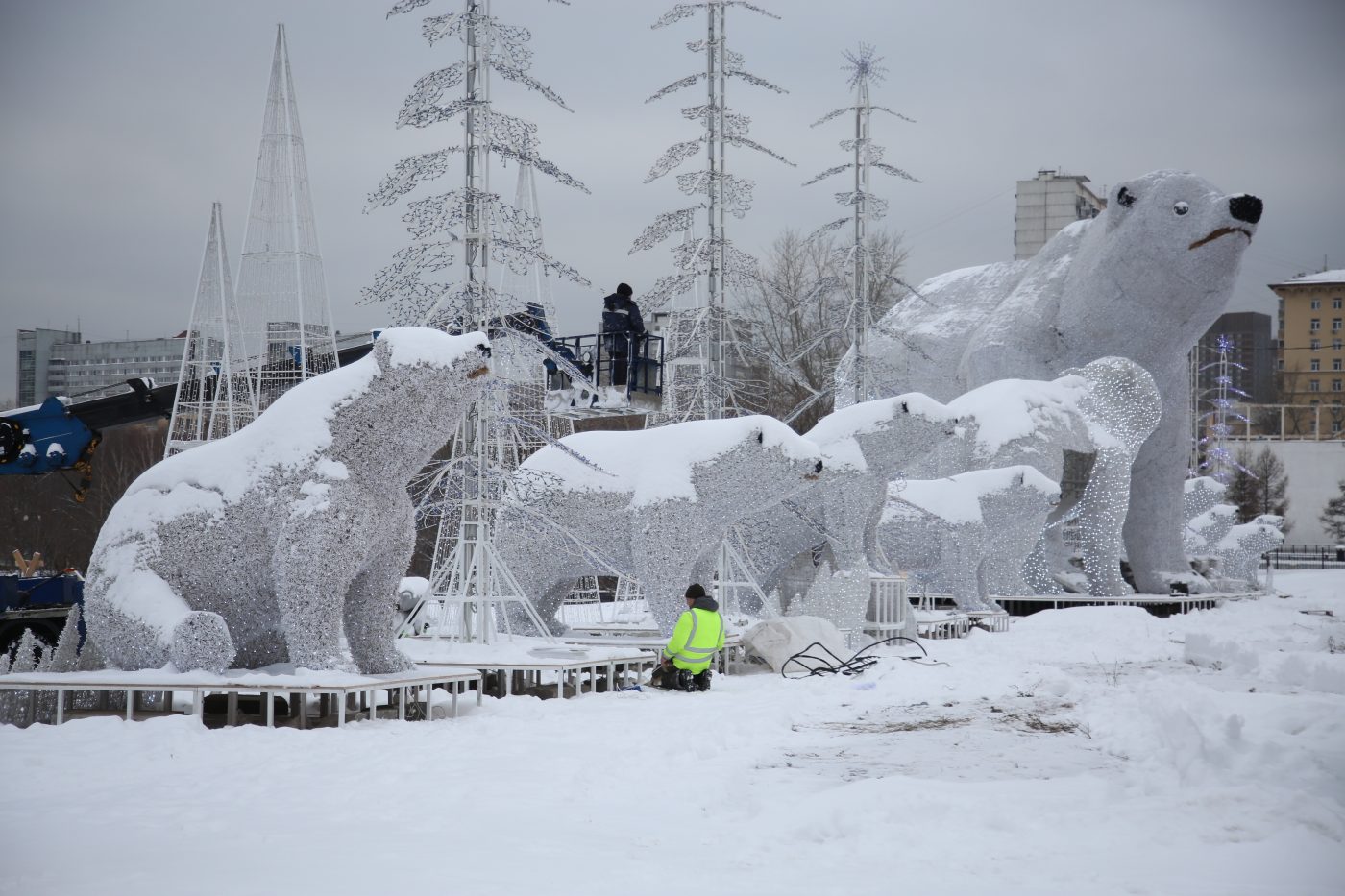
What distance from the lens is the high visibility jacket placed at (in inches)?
403

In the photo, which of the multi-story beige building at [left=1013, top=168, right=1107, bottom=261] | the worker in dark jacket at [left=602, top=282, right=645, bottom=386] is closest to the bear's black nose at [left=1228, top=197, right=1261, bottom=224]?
the worker in dark jacket at [left=602, top=282, right=645, bottom=386]

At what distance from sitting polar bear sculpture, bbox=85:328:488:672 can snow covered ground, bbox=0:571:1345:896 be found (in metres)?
0.72

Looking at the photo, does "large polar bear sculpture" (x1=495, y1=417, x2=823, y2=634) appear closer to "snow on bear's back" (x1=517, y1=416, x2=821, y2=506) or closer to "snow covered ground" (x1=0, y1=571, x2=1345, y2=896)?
"snow on bear's back" (x1=517, y1=416, x2=821, y2=506)

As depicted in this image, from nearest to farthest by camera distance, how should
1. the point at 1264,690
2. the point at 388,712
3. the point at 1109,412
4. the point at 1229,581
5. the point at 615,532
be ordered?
1. the point at 388,712
2. the point at 1264,690
3. the point at 615,532
4. the point at 1109,412
5. the point at 1229,581

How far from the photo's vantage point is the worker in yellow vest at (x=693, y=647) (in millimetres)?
10258

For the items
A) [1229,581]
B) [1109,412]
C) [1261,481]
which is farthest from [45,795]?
[1261,481]

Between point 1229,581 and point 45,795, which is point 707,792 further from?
point 1229,581

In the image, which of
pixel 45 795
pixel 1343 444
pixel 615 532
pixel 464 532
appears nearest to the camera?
pixel 45 795

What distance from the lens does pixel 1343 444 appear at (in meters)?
47.7

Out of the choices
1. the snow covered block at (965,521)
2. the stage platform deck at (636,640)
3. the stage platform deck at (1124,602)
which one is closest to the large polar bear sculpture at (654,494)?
the stage platform deck at (636,640)

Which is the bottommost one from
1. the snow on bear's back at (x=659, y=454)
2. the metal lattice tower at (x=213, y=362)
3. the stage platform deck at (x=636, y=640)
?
the stage platform deck at (x=636, y=640)

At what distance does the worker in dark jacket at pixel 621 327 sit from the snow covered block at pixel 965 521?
4.08 metres

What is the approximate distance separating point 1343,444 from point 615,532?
43.6 meters

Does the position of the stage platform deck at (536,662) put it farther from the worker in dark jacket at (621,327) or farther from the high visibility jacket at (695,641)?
the worker in dark jacket at (621,327)
